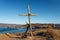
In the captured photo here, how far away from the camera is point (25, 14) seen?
77.3 ft

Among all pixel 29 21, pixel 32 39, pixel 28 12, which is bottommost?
pixel 32 39

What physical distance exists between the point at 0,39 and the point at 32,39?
5.54 m

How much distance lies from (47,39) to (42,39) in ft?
2.89

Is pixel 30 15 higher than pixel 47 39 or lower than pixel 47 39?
higher

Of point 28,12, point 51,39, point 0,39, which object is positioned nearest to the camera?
point 51,39

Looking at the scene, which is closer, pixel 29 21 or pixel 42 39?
pixel 42 39

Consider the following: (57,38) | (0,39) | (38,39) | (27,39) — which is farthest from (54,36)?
(0,39)

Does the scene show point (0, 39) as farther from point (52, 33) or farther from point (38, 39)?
point (52, 33)

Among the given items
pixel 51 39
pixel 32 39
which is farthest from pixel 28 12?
pixel 51 39

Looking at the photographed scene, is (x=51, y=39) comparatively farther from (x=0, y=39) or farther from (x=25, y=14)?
(x=0, y=39)

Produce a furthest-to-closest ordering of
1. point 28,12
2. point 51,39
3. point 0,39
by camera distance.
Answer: point 28,12 < point 0,39 < point 51,39

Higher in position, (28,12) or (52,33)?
(28,12)

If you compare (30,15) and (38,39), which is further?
(30,15)

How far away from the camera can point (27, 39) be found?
71.5 feet
